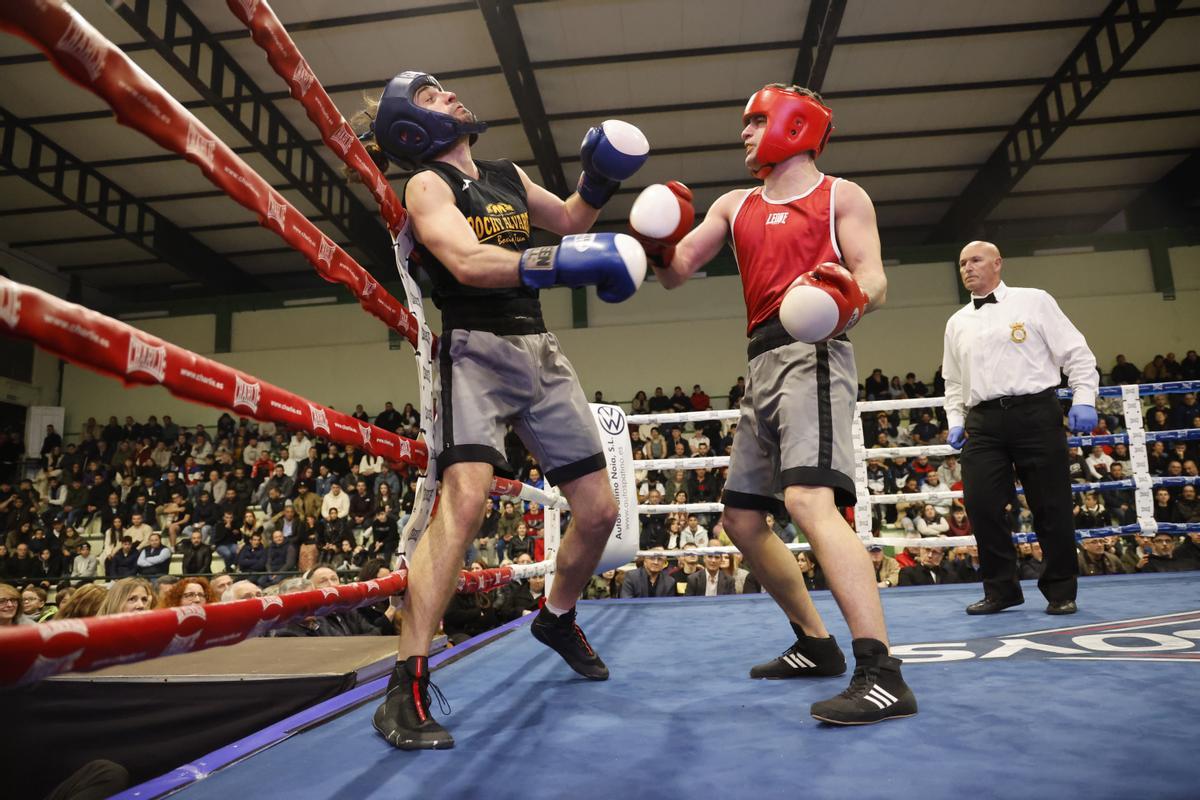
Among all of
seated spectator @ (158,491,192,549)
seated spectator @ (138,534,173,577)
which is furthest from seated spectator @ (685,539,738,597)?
seated spectator @ (158,491,192,549)

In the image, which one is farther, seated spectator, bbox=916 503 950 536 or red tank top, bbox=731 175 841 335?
seated spectator, bbox=916 503 950 536

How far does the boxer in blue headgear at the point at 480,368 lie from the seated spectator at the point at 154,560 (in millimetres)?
7765

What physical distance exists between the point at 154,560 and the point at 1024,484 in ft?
27.4

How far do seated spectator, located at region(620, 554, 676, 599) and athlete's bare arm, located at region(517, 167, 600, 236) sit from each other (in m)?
3.58

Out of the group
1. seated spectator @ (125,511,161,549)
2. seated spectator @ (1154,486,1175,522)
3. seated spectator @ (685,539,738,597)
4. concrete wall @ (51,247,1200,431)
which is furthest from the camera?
concrete wall @ (51,247,1200,431)

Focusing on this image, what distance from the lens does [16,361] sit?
1178 cm

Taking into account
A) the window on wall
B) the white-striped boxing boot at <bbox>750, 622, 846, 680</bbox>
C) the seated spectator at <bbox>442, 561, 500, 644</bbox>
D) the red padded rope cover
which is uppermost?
the window on wall

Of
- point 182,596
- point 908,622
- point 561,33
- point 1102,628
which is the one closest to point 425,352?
point 908,622

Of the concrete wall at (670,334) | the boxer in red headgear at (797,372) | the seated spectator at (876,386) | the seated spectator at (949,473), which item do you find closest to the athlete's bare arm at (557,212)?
the boxer in red headgear at (797,372)

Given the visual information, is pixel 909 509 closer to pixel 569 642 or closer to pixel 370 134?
pixel 569 642

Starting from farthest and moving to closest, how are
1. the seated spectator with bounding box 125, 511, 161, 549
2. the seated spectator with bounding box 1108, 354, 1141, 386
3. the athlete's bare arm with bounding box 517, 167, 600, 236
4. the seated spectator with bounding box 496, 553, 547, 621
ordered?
the seated spectator with bounding box 1108, 354, 1141, 386
the seated spectator with bounding box 125, 511, 161, 549
the seated spectator with bounding box 496, 553, 547, 621
the athlete's bare arm with bounding box 517, 167, 600, 236

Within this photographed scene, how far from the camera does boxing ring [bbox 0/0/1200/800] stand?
806 millimetres

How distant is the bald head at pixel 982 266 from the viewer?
2836 mm

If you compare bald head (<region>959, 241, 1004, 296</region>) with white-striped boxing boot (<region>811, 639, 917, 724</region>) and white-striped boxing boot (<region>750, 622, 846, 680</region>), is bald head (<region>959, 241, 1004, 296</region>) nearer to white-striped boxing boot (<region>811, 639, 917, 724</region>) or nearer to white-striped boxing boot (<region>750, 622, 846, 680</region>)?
white-striped boxing boot (<region>750, 622, 846, 680</region>)
